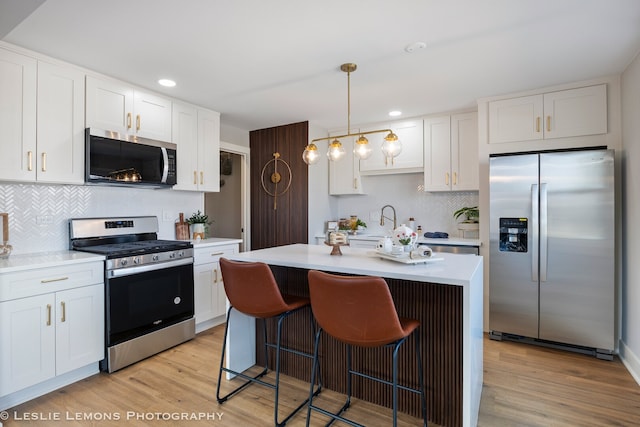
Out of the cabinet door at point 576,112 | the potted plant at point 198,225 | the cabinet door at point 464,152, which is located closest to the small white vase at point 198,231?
the potted plant at point 198,225

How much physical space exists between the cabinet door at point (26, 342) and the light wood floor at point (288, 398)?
177 millimetres

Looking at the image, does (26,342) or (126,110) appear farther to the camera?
(126,110)

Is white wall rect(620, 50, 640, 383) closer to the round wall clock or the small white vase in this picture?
the round wall clock

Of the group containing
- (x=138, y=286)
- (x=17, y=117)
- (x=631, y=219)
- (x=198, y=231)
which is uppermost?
(x=17, y=117)

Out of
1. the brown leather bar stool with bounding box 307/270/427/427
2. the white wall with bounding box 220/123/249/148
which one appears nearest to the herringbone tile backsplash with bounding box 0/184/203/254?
the white wall with bounding box 220/123/249/148

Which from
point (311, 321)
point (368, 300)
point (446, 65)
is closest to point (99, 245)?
point (311, 321)

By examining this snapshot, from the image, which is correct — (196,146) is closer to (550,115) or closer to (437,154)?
(437,154)

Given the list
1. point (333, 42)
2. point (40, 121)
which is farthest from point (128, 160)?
point (333, 42)

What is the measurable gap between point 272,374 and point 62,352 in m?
1.44

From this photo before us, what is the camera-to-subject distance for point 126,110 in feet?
9.71

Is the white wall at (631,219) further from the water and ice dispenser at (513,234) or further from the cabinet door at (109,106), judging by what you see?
the cabinet door at (109,106)

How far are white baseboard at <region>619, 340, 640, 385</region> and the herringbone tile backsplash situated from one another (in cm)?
429

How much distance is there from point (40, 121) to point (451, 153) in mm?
3818

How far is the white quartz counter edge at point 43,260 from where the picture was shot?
6.87 ft
